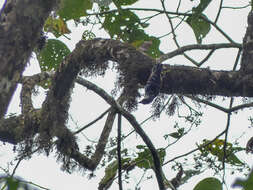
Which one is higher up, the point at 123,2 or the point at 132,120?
the point at 123,2

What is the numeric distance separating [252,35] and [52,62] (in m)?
1.19

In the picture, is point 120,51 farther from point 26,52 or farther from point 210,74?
point 26,52

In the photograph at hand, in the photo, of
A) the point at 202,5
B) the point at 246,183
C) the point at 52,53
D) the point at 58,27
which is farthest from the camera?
the point at 58,27

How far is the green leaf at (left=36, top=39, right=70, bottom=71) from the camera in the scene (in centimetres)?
262

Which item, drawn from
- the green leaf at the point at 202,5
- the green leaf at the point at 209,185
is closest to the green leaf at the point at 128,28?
the green leaf at the point at 202,5

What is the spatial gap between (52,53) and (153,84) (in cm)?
95

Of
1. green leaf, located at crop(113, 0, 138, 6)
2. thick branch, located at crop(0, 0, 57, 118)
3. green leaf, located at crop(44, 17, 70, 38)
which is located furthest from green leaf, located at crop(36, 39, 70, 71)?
thick branch, located at crop(0, 0, 57, 118)

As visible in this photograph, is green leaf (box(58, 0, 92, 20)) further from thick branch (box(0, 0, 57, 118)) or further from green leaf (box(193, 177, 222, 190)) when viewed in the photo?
green leaf (box(193, 177, 222, 190))

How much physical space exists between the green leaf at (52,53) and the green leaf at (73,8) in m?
0.22

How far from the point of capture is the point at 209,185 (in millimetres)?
1530

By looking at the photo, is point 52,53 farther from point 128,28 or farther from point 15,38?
point 15,38

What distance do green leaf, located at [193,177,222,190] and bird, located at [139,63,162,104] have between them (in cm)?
46

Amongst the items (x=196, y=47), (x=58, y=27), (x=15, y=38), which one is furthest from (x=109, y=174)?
(x=15, y=38)

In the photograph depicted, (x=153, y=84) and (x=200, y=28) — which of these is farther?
(x=200, y=28)
